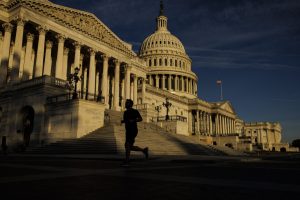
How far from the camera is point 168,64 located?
12900cm

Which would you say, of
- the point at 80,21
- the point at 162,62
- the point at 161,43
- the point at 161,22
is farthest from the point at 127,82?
the point at 161,22

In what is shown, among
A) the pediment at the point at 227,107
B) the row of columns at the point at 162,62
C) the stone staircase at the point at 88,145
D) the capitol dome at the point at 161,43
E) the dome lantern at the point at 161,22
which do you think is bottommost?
the stone staircase at the point at 88,145

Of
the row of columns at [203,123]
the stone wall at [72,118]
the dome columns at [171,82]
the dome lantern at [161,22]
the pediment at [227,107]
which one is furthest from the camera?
the dome lantern at [161,22]

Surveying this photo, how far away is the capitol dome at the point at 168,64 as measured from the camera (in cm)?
12312

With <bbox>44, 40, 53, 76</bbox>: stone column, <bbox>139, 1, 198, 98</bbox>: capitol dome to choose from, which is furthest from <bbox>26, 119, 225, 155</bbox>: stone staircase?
<bbox>139, 1, 198, 98</bbox>: capitol dome

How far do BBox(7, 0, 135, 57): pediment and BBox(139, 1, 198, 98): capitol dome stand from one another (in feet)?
199

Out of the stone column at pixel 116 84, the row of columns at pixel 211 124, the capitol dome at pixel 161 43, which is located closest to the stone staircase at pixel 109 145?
the stone column at pixel 116 84

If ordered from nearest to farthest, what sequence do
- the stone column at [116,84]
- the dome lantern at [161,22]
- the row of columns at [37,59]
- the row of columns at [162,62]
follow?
the row of columns at [37,59], the stone column at [116,84], the row of columns at [162,62], the dome lantern at [161,22]

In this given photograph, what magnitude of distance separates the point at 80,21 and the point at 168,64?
8051 cm

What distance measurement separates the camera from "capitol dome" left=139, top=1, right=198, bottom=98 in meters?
123

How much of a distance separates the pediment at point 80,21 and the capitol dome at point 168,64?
60560mm

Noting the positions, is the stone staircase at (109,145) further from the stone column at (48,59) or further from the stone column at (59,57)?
the stone column at (48,59)

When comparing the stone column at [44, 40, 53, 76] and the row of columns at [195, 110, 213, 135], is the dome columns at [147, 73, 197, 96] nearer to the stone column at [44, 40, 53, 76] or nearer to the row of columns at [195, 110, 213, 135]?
the row of columns at [195, 110, 213, 135]

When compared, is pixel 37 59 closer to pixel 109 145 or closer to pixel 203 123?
pixel 109 145
